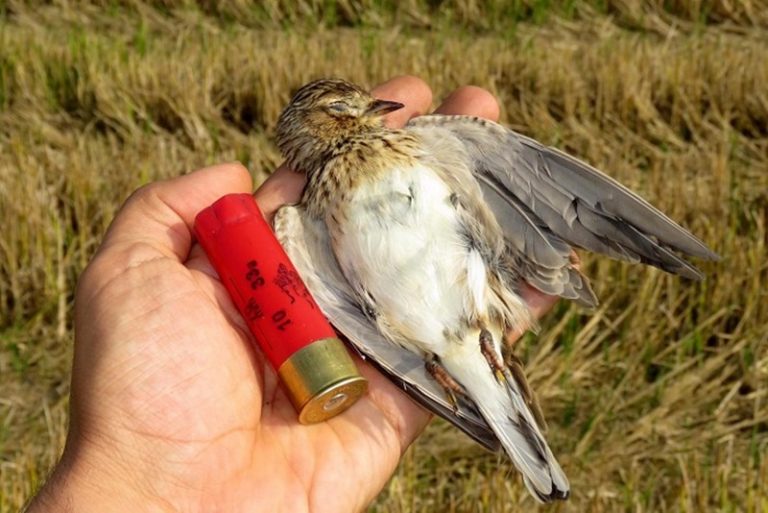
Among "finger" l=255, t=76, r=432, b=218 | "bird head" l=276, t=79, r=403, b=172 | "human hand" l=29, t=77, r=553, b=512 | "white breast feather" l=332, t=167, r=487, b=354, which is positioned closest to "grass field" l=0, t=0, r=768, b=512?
"human hand" l=29, t=77, r=553, b=512

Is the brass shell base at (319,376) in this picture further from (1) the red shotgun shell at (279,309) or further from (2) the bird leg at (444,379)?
(2) the bird leg at (444,379)

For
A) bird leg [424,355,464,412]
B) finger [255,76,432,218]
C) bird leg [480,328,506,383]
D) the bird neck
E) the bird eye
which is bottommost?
bird leg [424,355,464,412]

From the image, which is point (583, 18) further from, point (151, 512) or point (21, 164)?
point (151, 512)

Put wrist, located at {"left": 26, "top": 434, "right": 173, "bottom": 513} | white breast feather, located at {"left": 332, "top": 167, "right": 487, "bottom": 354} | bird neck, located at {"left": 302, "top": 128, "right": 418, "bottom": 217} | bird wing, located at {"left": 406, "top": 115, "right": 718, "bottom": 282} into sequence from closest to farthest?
wrist, located at {"left": 26, "top": 434, "right": 173, "bottom": 513} → bird wing, located at {"left": 406, "top": 115, "right": 718, "bottom": 282} → white breast feather, located at {"left": 332, "top": 167, "right": 487, "bottom": 354} → bird neck, located at {"left": 302, "top": 128, "right": 418, "bottom": 217}

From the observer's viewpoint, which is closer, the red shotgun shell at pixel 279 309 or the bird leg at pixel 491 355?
the red shotgun shell at pixel 279 309

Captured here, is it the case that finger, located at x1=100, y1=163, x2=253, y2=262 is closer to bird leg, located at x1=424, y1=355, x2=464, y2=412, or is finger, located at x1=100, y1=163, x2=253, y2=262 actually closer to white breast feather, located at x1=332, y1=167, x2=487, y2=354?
white breast feather, located at x1=332, y1=167, x2=487, y2=354

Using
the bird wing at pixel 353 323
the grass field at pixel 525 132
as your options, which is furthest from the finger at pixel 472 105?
the grass field at pixel 525 132

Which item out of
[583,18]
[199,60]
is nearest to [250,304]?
[199,60]

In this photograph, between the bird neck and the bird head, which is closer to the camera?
the bird neck
